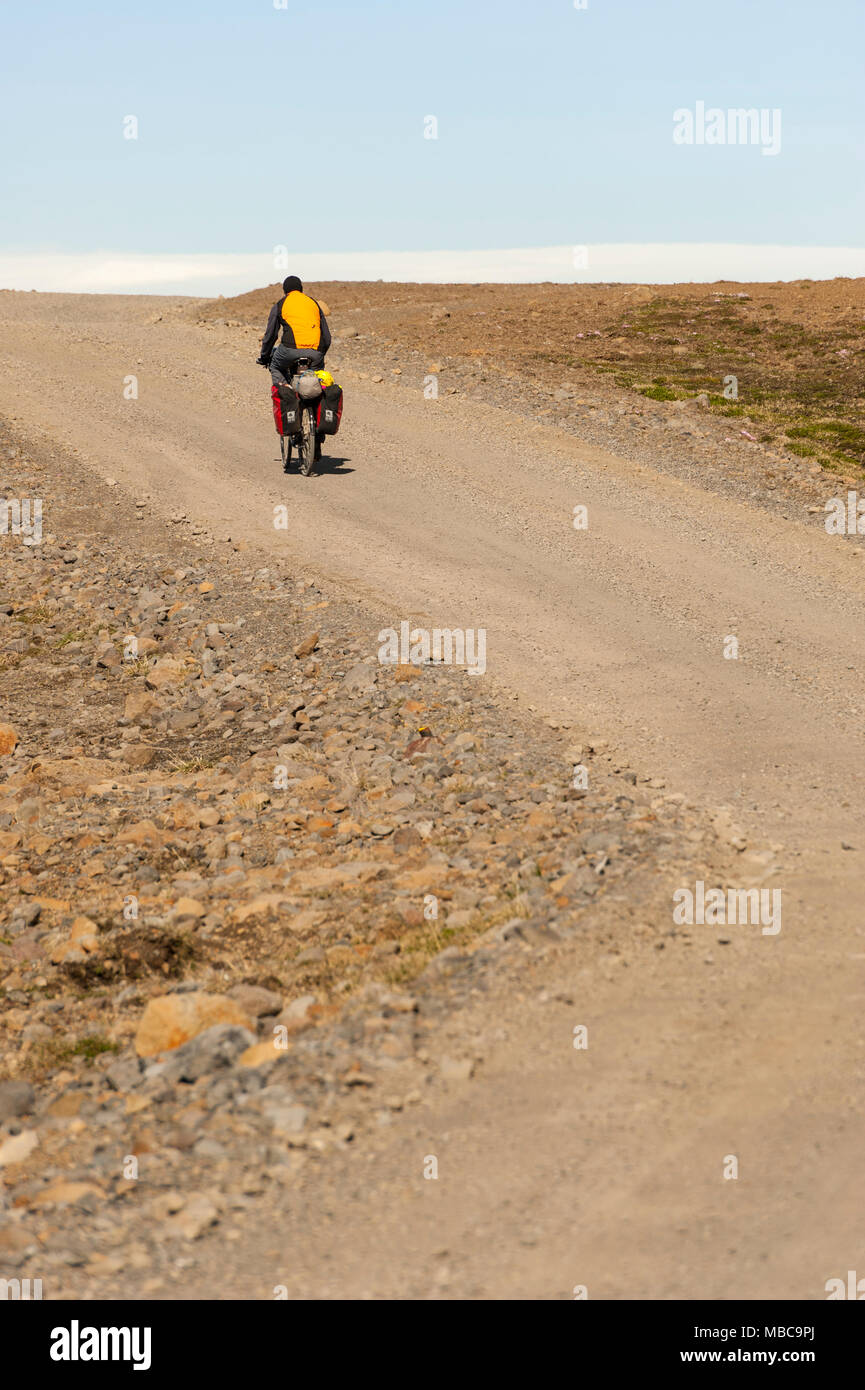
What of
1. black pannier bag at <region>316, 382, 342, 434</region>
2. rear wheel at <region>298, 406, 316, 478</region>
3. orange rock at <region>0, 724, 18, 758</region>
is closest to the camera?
orange rock at <region>0, 724, 18, 758</region>

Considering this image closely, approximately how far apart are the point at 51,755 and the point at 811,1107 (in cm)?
807

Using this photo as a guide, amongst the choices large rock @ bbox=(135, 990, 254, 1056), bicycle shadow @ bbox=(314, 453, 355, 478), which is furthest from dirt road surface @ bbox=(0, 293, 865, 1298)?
large rock @ bbox=(135, 990, 254, 1056)

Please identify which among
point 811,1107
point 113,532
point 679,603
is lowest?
point 811,1107

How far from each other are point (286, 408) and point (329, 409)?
30.1 inches

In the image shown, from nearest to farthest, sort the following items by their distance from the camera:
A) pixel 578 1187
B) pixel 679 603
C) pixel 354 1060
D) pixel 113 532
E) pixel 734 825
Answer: pixel 578 1187
pixel 354 1060
pixel 734 825
pixel 679 603
pixel 113 532

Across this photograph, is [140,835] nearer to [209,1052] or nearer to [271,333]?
[209,1052]

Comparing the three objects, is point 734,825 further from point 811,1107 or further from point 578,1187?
point 578,1187

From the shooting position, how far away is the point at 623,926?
6.46 m

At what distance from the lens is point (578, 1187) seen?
14.9 ft

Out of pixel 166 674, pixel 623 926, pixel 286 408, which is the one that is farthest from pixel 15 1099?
pixel 286 408

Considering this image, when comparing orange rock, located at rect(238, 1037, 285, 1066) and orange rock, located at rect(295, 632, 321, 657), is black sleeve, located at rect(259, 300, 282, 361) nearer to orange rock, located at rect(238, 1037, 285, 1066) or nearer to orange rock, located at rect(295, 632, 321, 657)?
orange rock, located at rect(295, 632, 321, 657)

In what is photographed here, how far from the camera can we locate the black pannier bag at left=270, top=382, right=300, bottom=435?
16688 millimetres

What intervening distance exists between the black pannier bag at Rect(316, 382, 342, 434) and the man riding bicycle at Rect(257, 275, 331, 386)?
419 millimetres
